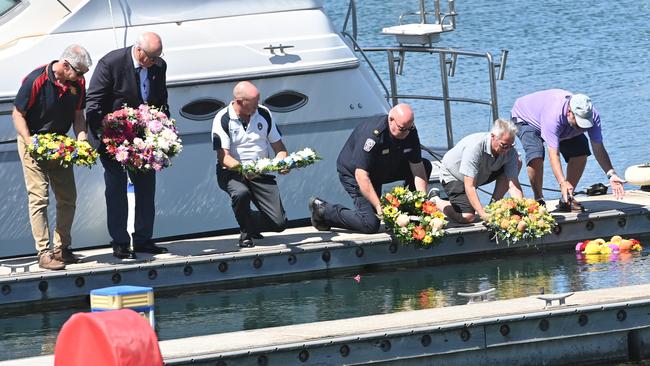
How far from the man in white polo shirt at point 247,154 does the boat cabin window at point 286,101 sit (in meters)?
0.98

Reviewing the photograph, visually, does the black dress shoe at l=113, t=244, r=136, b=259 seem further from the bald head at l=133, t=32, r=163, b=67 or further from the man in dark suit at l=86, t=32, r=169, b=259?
the bald head at l=133, t=32, r=163, b=67

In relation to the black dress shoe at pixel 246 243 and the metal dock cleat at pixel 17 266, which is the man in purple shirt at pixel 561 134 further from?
the metal dock cleat at pixel 17 266

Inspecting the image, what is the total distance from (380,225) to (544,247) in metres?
1.44

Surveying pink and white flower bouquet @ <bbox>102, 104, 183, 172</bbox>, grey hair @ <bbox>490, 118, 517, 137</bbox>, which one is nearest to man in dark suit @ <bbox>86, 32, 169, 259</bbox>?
pink and white flower bouquet @ <bbox>102, 104, 183, 172</bbox>

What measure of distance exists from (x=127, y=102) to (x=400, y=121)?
2190mm

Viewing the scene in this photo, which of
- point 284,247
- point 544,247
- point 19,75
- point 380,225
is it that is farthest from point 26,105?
point 544,247

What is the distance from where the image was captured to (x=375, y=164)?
1271 centimetres

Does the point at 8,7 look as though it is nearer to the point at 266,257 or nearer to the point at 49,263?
the point at 49,263

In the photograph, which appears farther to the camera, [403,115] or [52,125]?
[403,115]

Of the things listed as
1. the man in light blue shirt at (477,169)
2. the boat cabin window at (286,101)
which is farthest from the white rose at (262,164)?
the man in light blue shirt at (477,169)

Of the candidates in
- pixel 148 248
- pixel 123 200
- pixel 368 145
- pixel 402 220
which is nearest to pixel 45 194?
pixel 123 200

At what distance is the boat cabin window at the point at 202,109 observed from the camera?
43.8 feet

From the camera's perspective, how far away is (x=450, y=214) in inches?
522

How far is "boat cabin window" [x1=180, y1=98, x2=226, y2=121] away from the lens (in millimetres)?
13352
